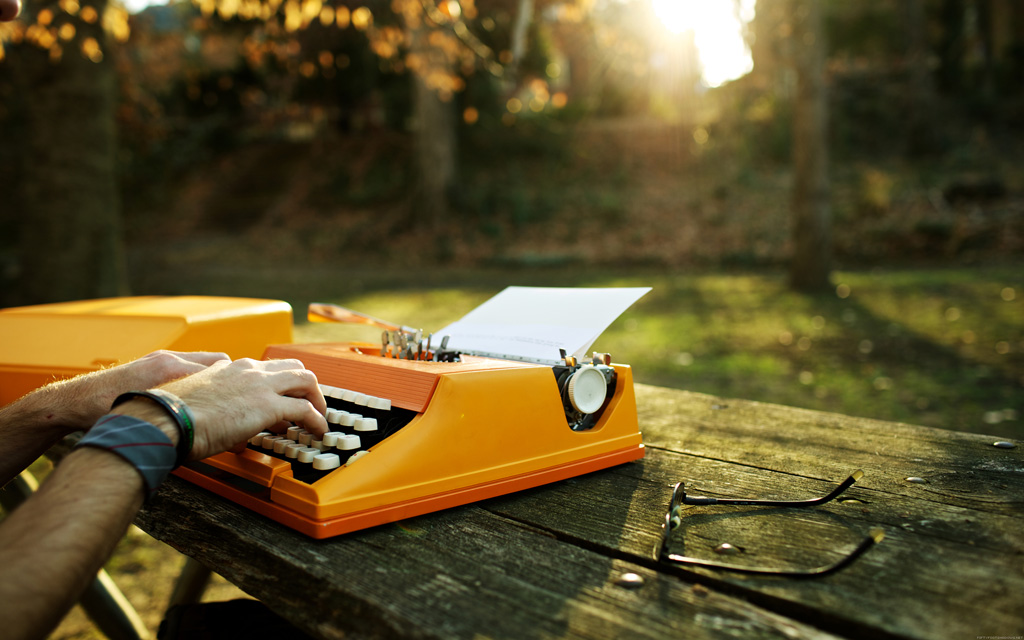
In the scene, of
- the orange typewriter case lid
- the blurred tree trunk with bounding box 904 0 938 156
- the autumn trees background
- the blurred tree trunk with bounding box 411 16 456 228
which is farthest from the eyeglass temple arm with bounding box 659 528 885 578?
the blurred tree trunk with bounding box 904 0 938 156

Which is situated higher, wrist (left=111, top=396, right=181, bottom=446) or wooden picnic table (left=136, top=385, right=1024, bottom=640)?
wrist (left=111, top=396, right=181, bottom=446)

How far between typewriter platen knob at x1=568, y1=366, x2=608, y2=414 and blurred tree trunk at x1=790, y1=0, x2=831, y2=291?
696 cm

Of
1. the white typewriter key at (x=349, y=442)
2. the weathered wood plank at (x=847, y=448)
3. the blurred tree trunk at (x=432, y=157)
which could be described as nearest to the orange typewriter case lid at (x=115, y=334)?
the white typewriter key at (x=349, y=442)

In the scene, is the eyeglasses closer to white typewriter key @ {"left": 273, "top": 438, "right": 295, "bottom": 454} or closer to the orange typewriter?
the orange typewriter

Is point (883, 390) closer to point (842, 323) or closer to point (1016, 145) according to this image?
point (842, 323)

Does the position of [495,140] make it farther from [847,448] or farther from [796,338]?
[847,448]

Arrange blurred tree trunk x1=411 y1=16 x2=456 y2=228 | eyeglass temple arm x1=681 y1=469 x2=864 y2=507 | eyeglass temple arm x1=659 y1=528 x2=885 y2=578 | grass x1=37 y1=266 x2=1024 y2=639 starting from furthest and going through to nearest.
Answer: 1. blurred tree trunk x1=411 y1=16 x2=456 y2=228
2. grass x1=37 y1=266 x2=1024 y2=639
3. eyeglass temple arm x1=681 y1=469 x2=864 y2=507
4. eyeglass temple arm x1=659 y1=528 x2=885 y2=578

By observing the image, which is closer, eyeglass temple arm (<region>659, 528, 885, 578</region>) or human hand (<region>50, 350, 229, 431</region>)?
eyeglass temple arm (<region>659, 528, 885, 578</region>)

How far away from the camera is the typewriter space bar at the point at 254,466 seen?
99 cm

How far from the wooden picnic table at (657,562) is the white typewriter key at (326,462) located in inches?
3.9

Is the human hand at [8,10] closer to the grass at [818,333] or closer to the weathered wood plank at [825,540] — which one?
the weathered wood plank at [825,540]

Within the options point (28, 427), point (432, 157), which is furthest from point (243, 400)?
point (432, 157)

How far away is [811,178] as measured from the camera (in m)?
7.42

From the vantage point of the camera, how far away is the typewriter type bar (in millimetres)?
953
